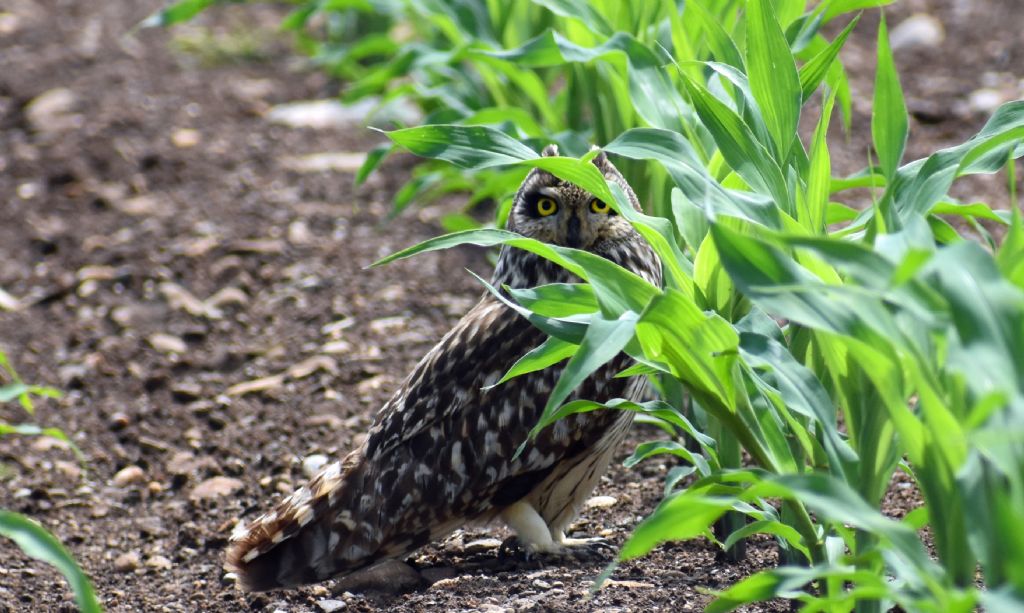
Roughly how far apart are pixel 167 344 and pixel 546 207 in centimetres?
261

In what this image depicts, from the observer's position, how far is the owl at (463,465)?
4.06 m

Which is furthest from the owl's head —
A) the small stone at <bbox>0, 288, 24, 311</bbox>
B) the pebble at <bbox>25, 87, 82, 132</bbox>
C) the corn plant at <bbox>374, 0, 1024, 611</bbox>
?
the pebble at <bbox>25, 87, 82, 132</bbox>

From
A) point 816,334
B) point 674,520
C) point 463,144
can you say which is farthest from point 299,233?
point 674,520

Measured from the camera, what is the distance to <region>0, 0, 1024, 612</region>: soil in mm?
4301

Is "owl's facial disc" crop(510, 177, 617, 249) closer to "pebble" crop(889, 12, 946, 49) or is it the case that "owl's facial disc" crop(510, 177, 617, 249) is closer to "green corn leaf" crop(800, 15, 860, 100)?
"green corn leaf" crop(800, 15, 860, 100)

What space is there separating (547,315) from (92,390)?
3444 mm

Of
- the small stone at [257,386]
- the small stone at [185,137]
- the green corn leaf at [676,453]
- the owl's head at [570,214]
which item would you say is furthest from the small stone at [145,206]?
the green corn leaf at [676,453]

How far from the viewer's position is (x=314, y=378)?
5668mm

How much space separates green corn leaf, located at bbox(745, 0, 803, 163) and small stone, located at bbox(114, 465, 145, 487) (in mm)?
3033

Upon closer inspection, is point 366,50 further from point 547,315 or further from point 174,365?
point 547,315

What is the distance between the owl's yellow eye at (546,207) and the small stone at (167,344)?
251 cm

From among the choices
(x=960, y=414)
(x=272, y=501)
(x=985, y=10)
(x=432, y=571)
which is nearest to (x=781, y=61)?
(x=960, y=414)

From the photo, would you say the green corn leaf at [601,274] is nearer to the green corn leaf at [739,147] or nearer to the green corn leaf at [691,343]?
the green corn leaf at [691,343]

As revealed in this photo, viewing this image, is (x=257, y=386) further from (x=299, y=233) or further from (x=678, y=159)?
(x=678, y=159)
